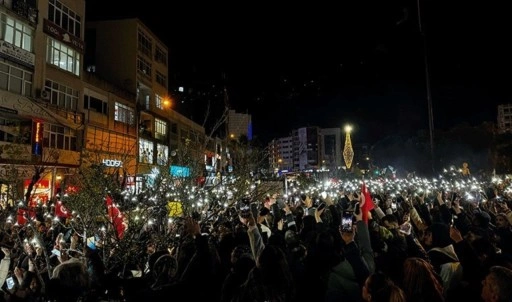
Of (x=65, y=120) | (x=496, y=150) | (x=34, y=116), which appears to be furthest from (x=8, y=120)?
(x=496, y=150)

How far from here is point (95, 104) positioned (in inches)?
1108

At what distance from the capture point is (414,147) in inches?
2375

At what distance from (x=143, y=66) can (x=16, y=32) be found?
15.8 meters

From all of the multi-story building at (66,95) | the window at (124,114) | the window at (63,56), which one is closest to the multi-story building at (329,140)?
the multi-story building at (66,95)

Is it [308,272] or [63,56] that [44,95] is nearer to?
[63,56]

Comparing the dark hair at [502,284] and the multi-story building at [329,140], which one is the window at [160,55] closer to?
the dark hair at [502,284]

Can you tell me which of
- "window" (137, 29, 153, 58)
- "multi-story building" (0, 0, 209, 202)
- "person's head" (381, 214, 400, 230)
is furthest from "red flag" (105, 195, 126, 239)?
"window" (137, 29, 153, 58)

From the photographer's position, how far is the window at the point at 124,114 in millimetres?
30975

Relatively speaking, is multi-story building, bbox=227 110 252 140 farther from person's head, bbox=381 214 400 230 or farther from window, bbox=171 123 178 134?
person's head, bbox=381 214 400 230

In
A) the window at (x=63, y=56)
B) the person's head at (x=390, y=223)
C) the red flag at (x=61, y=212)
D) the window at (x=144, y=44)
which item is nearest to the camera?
the person's head at (x=390, y=223)

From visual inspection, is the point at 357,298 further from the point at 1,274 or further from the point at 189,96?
the point at 189,96

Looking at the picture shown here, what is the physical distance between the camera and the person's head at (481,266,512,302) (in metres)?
2.95

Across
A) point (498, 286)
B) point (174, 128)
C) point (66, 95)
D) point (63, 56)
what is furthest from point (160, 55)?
point (498, 286)

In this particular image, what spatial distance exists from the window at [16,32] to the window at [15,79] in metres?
1.39
